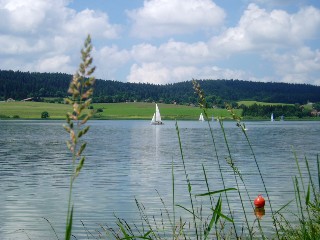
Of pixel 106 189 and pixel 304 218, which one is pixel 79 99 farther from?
pixel 106 189

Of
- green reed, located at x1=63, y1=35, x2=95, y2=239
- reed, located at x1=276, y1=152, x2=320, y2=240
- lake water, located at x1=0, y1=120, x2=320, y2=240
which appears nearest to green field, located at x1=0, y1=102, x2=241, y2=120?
lake water, located at x1=0, y1=120, x2=320, y2=240

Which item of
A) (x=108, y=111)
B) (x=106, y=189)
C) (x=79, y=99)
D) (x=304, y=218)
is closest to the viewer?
(x=79, y=99)

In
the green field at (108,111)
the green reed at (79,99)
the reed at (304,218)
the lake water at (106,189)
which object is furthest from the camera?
the green field at (108,111)

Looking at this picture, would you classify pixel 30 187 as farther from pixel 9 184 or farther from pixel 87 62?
pixel 87 62

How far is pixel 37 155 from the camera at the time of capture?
4219cm

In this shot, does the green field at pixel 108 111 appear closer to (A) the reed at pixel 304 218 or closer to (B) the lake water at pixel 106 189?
(B) the lake water at pixel 106 189

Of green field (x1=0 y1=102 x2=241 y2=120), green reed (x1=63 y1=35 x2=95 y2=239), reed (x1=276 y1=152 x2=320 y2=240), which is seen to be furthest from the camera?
green field (x1=0 y1=102 x2=241 y2=120)

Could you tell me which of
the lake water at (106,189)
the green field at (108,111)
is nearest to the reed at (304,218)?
the lake water at (106,189)

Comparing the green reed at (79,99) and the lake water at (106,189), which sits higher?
the green reed at (79,99)

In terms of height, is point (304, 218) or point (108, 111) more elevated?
point (304, 218)

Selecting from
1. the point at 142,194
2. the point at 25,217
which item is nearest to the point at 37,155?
the point at 142,194

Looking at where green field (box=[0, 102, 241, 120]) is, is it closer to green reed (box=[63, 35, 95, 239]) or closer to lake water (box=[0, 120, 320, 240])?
lake water (box=[0, 120, 320, 240])

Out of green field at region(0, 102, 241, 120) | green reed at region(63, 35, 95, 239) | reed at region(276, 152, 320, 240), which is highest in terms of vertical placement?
green reed at region(63, 35, 95, 239)

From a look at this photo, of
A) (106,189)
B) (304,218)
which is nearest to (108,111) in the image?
(106,189)
